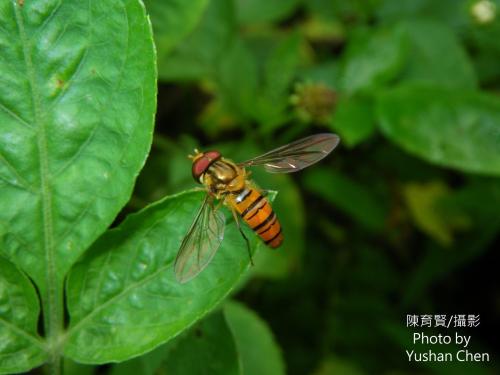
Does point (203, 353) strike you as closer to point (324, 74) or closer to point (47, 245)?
point (47, 245)

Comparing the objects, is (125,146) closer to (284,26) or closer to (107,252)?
(107,252)

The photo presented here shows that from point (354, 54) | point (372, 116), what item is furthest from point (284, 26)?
point (372, 116)

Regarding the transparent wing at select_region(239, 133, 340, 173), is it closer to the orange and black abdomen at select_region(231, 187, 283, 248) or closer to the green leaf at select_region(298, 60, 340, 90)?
the orange and black abdomen at select_region(231, 187, 283, 248)

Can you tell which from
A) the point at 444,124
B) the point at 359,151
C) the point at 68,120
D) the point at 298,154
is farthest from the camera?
the point at 359,151

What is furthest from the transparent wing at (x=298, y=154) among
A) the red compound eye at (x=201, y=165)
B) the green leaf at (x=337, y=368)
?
the green leaf at (x=337, y=368)

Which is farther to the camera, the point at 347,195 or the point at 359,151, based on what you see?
the point at 359,151

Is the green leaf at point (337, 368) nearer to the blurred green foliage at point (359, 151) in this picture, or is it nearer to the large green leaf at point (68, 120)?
the blurred green foliage at point (359, 151)

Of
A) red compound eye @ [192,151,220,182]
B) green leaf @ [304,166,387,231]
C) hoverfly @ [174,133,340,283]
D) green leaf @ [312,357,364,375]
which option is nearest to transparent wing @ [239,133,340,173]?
hoverfly @ [174,133,340,283]

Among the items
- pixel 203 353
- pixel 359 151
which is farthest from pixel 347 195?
pixel 203 353
